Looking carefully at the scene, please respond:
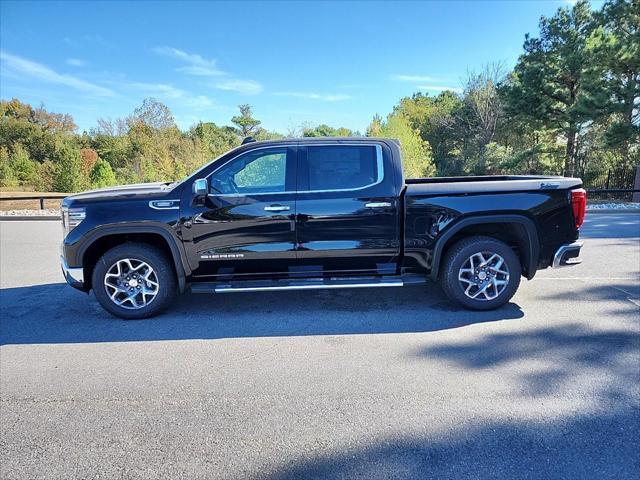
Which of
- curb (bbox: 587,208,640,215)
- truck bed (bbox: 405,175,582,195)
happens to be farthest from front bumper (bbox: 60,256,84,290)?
curb (bbox: 587,208,640,215)

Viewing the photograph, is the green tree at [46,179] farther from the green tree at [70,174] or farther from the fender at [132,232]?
the fender at [132,232]

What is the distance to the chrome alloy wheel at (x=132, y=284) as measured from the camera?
4.60m

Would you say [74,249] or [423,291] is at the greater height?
[74,249]

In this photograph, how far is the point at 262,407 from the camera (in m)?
2.95

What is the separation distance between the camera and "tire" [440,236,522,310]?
4691 mm

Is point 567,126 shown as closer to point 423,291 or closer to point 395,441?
point 423,291

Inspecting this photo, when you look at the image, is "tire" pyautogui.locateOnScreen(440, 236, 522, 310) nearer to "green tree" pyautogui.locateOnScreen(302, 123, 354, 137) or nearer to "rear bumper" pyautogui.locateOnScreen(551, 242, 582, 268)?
"rear bumper" pyautogui.locateOnScreen(551, 242, 582, 268)

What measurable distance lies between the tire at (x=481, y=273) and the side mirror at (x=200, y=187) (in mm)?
2869

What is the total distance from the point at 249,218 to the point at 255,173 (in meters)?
0.57

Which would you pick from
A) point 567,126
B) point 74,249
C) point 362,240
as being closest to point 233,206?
point 362,240

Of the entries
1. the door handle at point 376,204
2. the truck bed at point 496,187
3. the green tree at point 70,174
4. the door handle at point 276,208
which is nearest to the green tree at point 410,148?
the green tree at point 70,174

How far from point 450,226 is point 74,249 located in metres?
4.21

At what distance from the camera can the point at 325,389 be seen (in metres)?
3.18

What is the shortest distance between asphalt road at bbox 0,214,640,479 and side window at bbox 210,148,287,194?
148 centimetres
